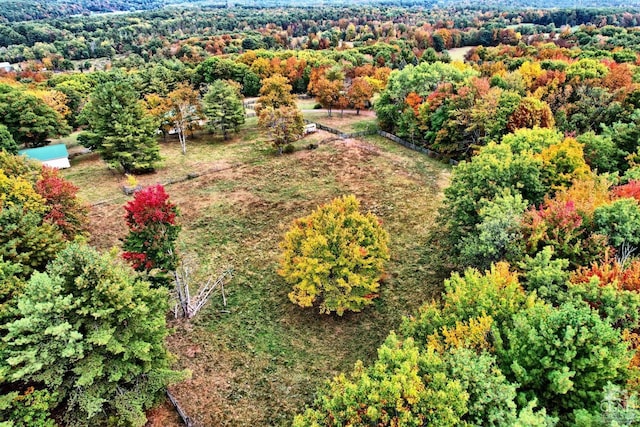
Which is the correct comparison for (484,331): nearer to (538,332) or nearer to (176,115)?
(538,332)

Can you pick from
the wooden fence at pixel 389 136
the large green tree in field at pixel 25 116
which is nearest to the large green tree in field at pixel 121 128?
the large green tree in field at pixel 25 116

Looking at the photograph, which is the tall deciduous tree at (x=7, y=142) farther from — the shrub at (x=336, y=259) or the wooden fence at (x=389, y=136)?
the wooden fence at (x=389, y=136)

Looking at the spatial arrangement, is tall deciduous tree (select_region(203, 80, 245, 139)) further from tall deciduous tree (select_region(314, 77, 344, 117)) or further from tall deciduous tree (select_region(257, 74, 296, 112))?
tall deciduous tree (select_region(314, 77, 344, 117))

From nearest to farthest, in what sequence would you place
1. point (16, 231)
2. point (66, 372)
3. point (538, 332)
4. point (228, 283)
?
1. point (538, 332)
2. point (66, 372)
3. point (16, 231)
4. point (228, 283)

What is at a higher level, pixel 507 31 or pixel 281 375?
pixel 507 31

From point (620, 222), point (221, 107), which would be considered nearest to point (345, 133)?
point (221, 107)

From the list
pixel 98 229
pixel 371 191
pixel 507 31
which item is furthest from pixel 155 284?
pixel 507 31
